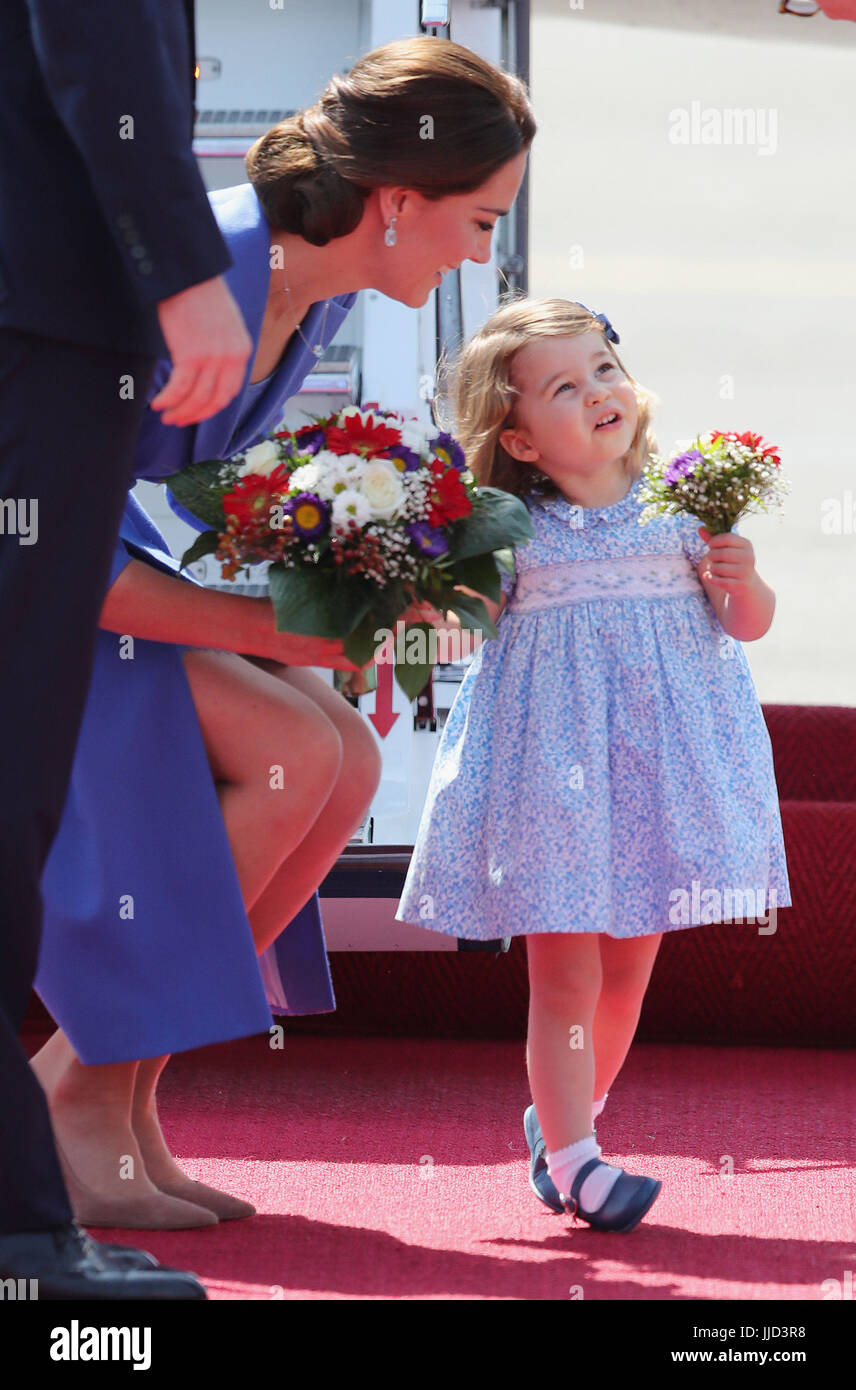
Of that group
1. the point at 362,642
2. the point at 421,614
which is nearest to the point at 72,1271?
the point at 362,642

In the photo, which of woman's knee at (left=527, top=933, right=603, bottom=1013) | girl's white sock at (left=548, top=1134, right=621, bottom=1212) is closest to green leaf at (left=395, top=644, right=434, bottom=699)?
woman's knee at (left=527, top=933, right=603, bottom=1013)

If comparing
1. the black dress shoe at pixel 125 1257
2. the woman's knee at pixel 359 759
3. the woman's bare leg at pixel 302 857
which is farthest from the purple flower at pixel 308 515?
the black dress shoe at pixel 125 1257

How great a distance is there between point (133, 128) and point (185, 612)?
2.17 feet

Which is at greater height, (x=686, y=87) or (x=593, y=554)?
(x=686, y=87)

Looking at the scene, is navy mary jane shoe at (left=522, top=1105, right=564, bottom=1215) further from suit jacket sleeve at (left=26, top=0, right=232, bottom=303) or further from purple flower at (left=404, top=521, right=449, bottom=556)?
suit jacket sleeve at (left=26, top=0, right=232, bottom=303)

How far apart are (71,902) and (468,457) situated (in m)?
0.89

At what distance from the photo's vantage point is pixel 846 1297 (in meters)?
1.57

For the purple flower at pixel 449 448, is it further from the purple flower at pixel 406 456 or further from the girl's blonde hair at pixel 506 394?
the girl's blonde hair at pixel 506 394

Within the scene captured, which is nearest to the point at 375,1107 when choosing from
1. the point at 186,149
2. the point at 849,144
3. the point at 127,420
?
the point at 127,420

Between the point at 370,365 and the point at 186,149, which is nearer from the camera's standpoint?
the point at 186,149

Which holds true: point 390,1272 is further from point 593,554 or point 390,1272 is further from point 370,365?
point 370,365

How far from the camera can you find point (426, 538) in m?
1.83

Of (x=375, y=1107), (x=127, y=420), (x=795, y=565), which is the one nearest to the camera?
(x=127, y=420)

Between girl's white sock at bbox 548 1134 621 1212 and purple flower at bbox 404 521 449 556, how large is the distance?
0.76 meters
